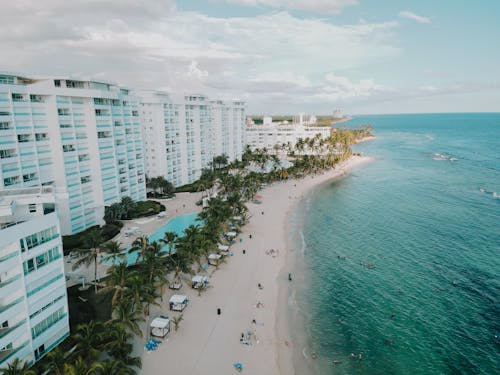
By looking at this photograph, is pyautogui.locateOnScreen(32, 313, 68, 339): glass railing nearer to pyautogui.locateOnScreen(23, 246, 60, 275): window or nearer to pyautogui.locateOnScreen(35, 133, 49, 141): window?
pyautogui.locateOnScreen(23, 246, 60, 275): window

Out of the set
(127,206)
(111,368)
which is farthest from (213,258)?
(111,368)

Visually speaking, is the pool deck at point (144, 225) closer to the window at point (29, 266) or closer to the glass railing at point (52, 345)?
the glass railing at point (52, 345)

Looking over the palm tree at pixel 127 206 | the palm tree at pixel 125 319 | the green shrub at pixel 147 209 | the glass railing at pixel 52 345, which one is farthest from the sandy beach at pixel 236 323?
the palm tree at pixel 127 206

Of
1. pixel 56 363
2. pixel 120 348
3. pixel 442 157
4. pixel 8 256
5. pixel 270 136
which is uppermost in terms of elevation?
pixel 270 136

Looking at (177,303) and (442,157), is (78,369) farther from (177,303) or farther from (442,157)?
(442,157)

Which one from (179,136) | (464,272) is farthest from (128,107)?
(464,272)
